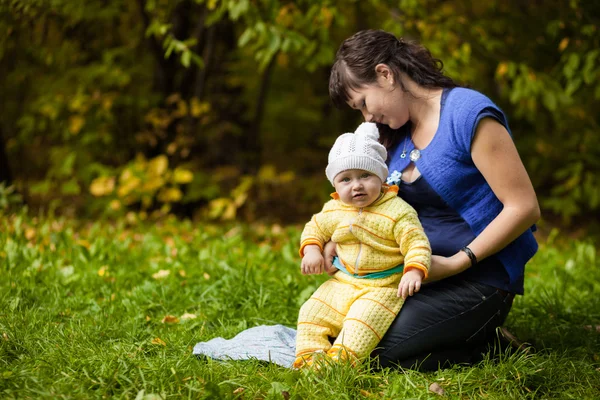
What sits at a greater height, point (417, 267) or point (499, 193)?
point (499, 193)

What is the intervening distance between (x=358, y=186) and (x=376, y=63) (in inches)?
22.8

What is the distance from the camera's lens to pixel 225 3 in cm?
456

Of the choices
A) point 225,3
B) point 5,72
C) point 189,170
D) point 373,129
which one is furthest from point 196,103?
point 373,129

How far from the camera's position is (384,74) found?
8.70 ft

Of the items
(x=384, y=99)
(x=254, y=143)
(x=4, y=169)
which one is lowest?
(x=254, y=143)

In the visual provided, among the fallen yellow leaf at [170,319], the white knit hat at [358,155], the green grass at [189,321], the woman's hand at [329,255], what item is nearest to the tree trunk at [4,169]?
the green grass at [189,321]

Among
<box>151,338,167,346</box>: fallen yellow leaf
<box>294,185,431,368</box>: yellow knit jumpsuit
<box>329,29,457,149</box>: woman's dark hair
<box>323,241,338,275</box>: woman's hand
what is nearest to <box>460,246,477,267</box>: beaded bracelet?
<box>294,185,431,368</box>: yellow knit jumpsuit

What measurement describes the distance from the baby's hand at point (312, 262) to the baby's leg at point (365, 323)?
0.68ft

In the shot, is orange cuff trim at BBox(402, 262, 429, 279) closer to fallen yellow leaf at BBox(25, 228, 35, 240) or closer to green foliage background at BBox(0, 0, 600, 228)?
green foliage background at BBox(0, 0, 600, 228)

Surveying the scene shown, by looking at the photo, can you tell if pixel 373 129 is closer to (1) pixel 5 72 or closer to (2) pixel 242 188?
(2) pixel 242 188

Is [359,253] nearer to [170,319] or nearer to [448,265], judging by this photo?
[448,265]

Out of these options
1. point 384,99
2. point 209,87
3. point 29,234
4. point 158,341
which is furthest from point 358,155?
point 209,87

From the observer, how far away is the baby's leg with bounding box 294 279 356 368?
8.28 feet

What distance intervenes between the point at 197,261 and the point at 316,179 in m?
4.30
